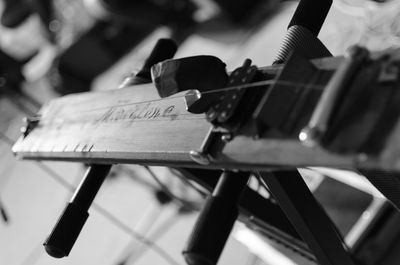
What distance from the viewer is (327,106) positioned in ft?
1.46

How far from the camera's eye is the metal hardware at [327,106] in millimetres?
441

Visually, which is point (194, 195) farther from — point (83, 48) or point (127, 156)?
point (83, 48)

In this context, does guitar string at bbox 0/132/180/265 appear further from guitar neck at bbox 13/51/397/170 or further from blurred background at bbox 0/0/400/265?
guitar neck at bbox 13/51/397/170

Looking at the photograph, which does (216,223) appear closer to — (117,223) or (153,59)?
(153,59)

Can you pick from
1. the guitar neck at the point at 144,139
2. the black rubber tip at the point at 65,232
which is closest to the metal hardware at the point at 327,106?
the guitar neck at the point at 144,139

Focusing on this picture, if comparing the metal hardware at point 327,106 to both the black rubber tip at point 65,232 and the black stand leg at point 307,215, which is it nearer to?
the black stand leg at point 307,215

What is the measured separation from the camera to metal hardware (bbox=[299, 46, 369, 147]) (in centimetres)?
44

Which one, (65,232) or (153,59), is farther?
(153,59)

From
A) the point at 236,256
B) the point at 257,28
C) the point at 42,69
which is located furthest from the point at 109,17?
the point at 236,256

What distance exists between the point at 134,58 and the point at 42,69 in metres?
0.55

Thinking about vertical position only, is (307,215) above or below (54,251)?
above

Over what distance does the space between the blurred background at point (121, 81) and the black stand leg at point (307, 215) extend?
303 mm

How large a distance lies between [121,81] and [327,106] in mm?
704
